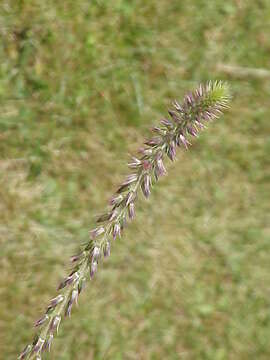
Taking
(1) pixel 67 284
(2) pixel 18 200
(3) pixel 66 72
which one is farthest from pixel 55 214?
(1) pixel 67 284

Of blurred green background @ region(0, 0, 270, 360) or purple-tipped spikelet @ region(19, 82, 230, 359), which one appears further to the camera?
blurred green background @ region(0, 0, 270, 360)

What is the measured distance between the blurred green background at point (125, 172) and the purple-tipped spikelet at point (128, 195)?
1956mm

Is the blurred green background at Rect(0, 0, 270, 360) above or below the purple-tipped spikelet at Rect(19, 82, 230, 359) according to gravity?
below

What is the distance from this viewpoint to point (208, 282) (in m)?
4.90

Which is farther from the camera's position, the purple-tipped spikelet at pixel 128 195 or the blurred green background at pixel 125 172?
the blurred green background at pixel 125 172

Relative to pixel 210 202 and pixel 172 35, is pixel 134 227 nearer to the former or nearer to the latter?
pixel 210 202

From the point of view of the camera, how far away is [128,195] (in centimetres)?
231

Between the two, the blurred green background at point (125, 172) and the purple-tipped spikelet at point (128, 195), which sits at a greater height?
the purple-tipped spikelet at point (128, 195)

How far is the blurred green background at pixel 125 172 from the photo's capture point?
14.0 feet

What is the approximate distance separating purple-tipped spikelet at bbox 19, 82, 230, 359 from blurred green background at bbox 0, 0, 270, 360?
196cm

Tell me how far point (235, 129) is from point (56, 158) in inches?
55.9

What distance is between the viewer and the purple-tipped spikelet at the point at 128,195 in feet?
7.47

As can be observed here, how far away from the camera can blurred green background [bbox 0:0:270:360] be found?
428cm

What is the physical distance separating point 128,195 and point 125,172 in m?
2.31
